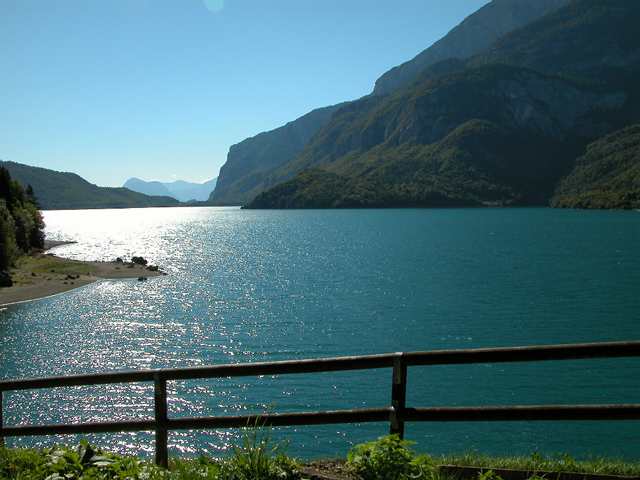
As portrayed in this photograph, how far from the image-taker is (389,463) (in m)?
6.86

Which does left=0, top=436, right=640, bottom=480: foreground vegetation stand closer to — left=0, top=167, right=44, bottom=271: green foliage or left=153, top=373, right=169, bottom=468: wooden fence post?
left=153, top=373, right=169, bottom=468: wooden fence post

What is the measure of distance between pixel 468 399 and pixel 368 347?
13483 mm

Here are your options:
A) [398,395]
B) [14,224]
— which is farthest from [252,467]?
[14,224]

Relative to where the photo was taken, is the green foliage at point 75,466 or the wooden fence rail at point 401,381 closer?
the wooden fence rail at point 401,381

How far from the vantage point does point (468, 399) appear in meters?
32.0

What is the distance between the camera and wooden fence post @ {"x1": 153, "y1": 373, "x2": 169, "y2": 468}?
30.0ft

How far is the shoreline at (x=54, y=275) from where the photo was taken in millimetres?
74781

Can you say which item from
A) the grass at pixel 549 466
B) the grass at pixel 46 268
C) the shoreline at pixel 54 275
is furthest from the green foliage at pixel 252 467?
the grass at pixel 46 268

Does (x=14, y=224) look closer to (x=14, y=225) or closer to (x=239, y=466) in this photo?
(x=14, y=225)

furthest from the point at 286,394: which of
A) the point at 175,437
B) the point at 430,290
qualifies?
the point at 430,290

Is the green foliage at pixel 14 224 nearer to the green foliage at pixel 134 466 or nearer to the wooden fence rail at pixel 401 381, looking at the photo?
the green foliage at pixel 134 466

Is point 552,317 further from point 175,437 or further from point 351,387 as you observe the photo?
point 175,437

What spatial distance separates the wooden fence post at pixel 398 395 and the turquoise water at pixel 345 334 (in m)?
18.7

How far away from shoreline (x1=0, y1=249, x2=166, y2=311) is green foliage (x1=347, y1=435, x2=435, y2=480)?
7112cm
